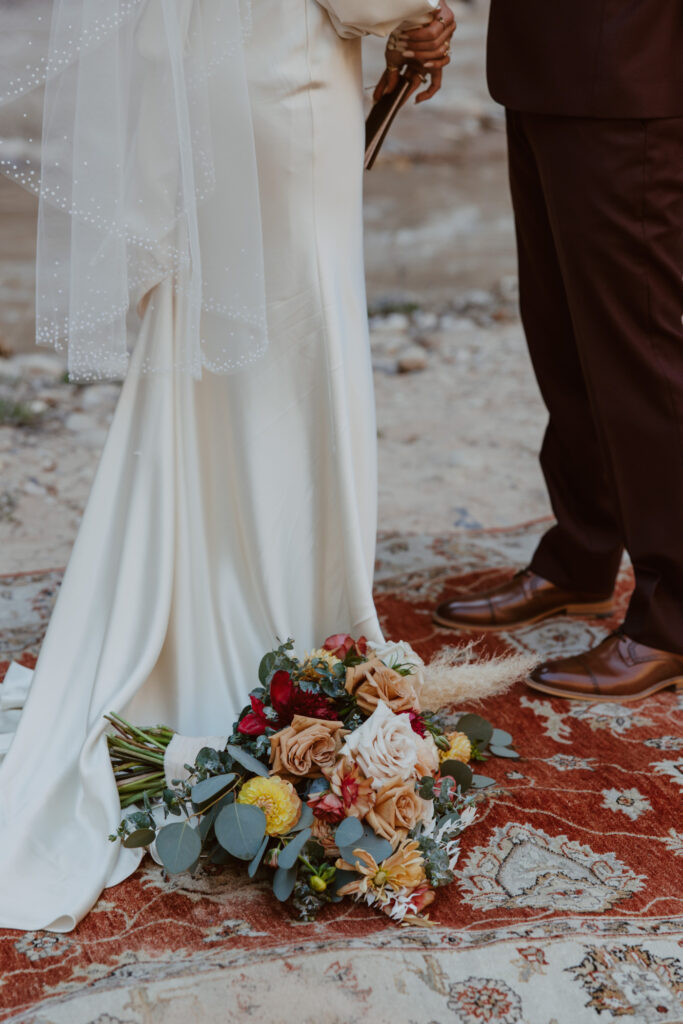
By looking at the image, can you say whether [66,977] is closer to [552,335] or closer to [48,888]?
[48,888]

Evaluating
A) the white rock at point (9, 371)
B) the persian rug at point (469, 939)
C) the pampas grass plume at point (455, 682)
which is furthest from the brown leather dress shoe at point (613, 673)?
the white rock at point (9, 371)

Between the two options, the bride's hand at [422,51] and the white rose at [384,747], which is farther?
the bride's hand at [422,51]

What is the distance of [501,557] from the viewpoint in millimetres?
2836

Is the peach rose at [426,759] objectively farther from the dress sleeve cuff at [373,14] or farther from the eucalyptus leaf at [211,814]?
the dress sleeve cuff at [373,14]

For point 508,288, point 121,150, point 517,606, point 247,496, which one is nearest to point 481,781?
point 247,496

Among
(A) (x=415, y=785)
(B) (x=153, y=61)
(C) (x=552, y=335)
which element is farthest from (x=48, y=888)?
(C) (x=552, y=335)

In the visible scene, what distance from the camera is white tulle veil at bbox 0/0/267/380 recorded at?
4.88ft

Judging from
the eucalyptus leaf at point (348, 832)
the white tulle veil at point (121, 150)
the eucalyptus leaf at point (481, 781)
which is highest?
the white tulle veil at point (121, 150)

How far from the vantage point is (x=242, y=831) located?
1.42 m

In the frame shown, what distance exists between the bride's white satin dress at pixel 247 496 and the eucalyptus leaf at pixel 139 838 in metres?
0.16

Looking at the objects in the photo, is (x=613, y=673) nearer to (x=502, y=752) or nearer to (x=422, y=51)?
(x=502, y=752)

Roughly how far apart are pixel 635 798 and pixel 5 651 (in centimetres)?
133

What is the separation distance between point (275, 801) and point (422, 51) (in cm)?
122

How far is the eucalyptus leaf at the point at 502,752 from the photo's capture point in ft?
6.06
